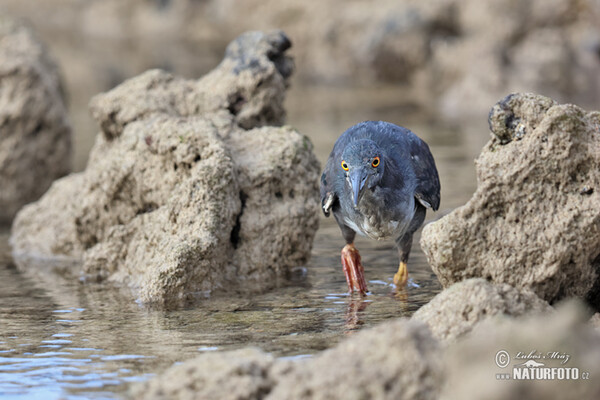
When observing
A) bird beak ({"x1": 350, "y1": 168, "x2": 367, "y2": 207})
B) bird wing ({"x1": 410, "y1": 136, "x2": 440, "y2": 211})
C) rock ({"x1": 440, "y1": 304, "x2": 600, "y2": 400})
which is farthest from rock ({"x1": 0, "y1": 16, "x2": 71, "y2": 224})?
rock ({"x1": 440, "y1": 304, "x2": 600, "y2": 400})

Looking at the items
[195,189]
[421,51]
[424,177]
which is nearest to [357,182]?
[424,177]

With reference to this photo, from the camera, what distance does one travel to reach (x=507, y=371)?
4375mm

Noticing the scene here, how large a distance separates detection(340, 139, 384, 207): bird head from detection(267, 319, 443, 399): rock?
8.13 ft

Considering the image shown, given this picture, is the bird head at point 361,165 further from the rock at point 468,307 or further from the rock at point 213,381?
the rock at point 213,381

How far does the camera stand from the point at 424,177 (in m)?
7.69

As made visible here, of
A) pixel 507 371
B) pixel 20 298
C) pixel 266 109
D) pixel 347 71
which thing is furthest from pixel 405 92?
pixel 507 371

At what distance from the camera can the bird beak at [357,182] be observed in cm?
675

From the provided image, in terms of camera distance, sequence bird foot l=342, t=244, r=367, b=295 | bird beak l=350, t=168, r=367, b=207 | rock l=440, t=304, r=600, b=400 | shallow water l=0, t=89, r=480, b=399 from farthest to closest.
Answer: bird foot l=342, t=244, r=367, b=295
bird beak l=350, t=168, r=367, b=207
shallow water l=0, t=89, r=480, b=399
rock l=440, t=304, r=600, b=400

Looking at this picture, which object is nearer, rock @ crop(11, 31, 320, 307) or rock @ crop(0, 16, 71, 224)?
rock @ crop(11, 31, 320, 307)

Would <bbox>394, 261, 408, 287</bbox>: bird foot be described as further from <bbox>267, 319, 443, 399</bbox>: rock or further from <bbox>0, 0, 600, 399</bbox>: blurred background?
<bbox>267, 319, 443, 399</bbox>: rock

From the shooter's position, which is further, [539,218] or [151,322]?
[151,322]

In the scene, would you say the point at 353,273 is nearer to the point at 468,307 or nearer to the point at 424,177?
the point at 424,177

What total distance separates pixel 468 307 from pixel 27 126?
7766mm

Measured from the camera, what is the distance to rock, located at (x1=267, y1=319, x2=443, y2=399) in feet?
13.8
